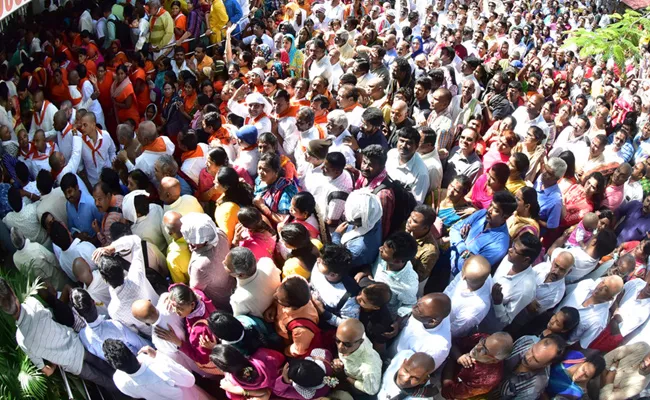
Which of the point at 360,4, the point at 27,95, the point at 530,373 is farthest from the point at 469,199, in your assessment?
the point at 360,4

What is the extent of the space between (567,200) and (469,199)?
93 centimetres

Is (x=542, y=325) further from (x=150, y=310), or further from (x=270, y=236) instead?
(x=150, y=310)

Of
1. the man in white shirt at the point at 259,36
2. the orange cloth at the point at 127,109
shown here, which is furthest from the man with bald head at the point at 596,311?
the man in white shirt at the point at 259,36

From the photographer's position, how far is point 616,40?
998 cm

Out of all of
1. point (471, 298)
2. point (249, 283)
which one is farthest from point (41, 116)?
point (471, 298)

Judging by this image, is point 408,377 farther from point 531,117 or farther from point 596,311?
point 531,117

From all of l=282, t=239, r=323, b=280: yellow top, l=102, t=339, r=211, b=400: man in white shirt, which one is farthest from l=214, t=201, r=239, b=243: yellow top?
l=102, t=339, r=211, b=400: man in white shirt

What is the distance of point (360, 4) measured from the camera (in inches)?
459

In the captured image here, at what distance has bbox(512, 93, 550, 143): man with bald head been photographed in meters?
5.71

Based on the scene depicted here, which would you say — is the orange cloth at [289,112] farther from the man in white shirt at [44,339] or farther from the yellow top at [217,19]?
the yellow top at [217,19]

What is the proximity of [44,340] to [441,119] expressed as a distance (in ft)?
13.9

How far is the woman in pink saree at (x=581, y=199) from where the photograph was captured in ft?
14.3

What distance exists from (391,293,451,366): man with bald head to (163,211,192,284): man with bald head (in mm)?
1591

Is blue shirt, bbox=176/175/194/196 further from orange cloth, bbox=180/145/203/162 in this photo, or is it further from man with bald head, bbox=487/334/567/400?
man with bald head, bbox=487/334/567/400
